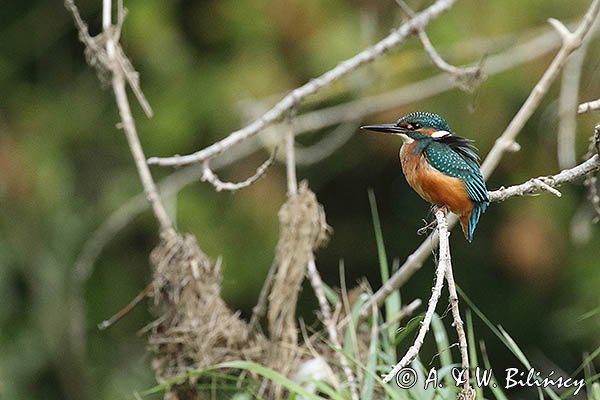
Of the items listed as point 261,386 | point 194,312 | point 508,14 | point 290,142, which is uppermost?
point 508,14

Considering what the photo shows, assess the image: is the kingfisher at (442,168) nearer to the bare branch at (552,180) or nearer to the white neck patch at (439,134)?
the white neck patch at (439,134)

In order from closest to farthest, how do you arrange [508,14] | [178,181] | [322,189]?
[178,181]
[508,14]
[322,189]

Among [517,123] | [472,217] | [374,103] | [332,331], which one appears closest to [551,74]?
[517,123]

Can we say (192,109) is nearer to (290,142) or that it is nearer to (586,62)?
(586,62)

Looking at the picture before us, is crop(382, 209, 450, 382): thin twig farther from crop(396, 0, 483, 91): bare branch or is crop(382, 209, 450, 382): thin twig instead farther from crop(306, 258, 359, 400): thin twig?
crop(396, 0, 483, 91): bare branch

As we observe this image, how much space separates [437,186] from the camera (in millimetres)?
2719

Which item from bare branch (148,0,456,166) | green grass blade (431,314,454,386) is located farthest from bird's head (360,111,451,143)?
bare branch (148,0,456,166)

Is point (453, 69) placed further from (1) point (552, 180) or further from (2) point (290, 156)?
(1) point (552, 180)

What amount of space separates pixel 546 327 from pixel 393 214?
1.30 meters

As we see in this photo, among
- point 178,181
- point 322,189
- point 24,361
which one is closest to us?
point 178,181

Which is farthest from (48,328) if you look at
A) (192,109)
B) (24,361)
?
(192,109)

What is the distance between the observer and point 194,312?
3.85m

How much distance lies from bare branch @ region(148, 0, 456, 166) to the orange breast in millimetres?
886
